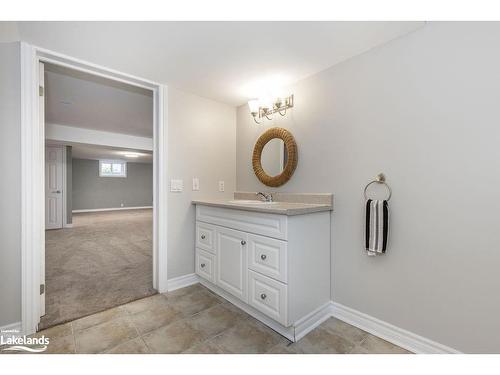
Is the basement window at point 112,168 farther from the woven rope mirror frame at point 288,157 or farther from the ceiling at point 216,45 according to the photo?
the woven rope mirror frame at point 288,157

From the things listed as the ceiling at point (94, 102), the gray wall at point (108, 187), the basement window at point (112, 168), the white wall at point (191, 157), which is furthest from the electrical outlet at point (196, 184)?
the basement window at point (112, 168)

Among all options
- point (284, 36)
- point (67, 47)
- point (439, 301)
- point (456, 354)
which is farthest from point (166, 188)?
point (456, 354)

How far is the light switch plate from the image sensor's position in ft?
7.79

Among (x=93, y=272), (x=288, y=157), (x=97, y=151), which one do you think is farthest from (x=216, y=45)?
(x=97, y=151)

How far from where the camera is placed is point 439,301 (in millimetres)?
1389

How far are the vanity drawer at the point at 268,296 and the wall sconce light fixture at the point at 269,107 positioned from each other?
1549 millimetres

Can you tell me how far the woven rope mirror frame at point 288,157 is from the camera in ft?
7.10

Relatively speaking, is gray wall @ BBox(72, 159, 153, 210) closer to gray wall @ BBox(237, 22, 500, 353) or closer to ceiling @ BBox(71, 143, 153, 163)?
ceiling @ BBox(71, 143, 153, 163)

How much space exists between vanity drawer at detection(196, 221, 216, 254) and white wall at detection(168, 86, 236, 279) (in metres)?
0.11

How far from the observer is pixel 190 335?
163cm

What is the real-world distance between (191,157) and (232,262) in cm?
121

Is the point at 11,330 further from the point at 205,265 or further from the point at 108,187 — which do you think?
the point at 108,187
